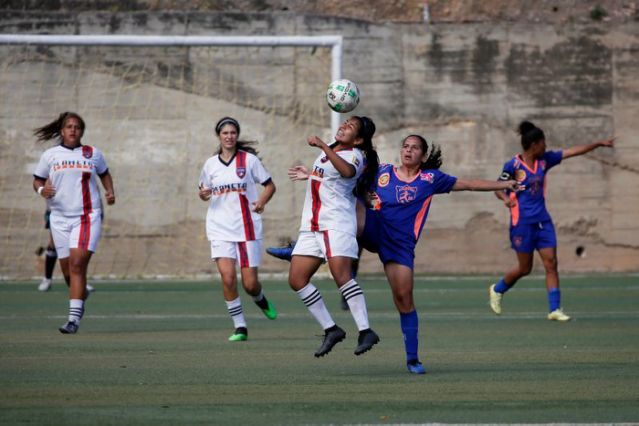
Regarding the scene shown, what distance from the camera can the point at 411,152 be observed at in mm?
8844

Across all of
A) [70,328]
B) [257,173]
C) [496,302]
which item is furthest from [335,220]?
[496,302]

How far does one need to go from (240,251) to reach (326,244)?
8.20 feet

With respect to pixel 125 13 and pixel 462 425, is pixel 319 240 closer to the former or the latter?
pixel 462 425

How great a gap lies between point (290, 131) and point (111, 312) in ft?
19.8

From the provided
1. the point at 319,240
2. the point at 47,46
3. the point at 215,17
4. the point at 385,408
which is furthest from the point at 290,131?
the point at 385,408

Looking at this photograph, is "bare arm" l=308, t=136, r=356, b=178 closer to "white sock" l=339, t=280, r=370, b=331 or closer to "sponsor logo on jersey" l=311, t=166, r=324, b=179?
"sponsor logo on jersey" l=311, t=166, r=324, b=179

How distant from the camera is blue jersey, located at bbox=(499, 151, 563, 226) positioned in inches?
→ 524

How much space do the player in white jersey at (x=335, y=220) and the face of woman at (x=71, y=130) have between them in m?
3.34

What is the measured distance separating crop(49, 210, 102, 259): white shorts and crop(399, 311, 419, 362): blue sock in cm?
406

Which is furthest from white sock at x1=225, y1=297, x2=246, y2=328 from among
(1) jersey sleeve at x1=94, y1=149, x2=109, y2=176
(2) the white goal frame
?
(2) the white goal frame

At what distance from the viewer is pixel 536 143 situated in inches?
522

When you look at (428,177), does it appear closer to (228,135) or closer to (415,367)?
(415,367)

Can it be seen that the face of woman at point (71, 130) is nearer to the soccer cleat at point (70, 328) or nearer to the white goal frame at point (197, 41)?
the soccer cleat at point (70, 328)

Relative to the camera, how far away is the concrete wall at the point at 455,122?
759 inches
